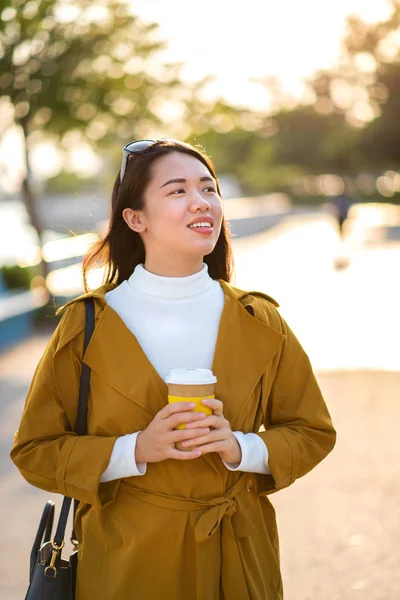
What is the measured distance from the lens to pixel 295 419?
249 centimetres

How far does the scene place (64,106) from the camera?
48.7 ft

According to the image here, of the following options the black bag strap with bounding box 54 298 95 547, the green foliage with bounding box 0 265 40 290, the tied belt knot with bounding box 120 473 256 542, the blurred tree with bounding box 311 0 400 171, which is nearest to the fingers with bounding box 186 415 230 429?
the tied belt knot with bounding box 120 473 256 542

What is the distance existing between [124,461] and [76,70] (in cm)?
1341

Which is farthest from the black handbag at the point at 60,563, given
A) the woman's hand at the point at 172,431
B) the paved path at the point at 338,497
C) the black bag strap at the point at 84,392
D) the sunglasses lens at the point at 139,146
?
the paved path at the point at 338,497

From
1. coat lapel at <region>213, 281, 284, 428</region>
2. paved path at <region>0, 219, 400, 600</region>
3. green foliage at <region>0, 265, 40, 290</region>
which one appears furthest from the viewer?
green foliage at <region>0, 265, 40, 290</region>

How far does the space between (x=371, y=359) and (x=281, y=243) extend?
20585mm

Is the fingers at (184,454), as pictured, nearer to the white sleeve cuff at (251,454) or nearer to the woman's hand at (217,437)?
the woman's hand at (217,437)

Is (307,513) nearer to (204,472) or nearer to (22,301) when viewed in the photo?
(204,472)

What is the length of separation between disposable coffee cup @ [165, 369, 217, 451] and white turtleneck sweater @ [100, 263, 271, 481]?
0.23 meters

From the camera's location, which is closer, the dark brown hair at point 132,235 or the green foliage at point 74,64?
the dark brown hair at point 132,235

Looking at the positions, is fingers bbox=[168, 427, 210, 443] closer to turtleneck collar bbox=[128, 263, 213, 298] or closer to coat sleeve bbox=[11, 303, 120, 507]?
coat sleeve bbox=[11, 303, 120, 507]

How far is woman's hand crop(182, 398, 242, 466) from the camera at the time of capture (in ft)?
7.13

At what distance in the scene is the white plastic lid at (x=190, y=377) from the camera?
2.13 meters

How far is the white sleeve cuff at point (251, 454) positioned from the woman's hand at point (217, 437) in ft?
0.10
